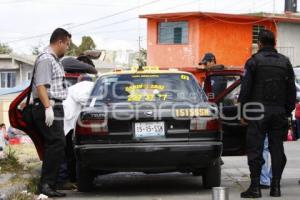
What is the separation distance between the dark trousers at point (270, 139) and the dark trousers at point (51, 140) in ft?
7.15

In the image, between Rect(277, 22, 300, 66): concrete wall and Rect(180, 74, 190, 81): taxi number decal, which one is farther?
Rect(277, 22, 300, 66): concrete wall

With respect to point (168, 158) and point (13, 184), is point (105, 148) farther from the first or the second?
point (13, 184)

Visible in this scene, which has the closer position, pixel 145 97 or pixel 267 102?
pixel 267 102

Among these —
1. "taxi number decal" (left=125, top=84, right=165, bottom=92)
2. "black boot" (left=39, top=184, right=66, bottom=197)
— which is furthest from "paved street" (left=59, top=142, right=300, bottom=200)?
"taxi number decal" (left=125, top=84, right=165, bottom=92)

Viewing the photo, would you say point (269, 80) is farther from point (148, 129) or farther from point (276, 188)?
point (148, 129)

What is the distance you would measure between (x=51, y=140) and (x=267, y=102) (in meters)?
2.52

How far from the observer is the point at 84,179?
8.33 metres

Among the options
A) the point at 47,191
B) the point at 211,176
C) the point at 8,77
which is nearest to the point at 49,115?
the point at 47,191

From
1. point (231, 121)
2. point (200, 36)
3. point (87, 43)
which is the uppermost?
point (200, 36)

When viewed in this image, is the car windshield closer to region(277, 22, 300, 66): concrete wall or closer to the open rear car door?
the open rear car door

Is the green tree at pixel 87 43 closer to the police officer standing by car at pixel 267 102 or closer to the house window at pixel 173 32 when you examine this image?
the house window at pixel 173 32

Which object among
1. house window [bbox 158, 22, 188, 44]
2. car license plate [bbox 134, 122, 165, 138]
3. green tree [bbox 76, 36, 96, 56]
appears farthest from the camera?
green tree [bbox 76, 36, 96, 56]

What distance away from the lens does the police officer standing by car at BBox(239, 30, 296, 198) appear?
25.3 ft

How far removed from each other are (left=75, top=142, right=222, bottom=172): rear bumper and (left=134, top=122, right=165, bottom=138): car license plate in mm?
133
